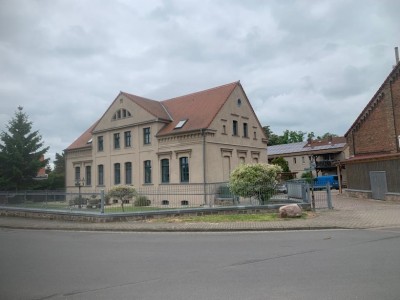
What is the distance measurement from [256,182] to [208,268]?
13.1m

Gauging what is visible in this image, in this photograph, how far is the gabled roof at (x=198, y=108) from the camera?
1254 inches

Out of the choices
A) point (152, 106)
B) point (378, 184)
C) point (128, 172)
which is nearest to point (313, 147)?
point (152, 106)

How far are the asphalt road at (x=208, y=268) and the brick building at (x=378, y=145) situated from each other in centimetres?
1542

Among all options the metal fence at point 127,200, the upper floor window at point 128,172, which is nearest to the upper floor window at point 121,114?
the upper floor window at point 128,172

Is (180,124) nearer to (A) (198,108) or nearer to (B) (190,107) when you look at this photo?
(A) (198,108)

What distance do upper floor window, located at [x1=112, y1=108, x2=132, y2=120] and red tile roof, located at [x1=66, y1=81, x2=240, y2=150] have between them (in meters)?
1.39

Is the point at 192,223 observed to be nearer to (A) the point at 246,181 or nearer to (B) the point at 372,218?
(A) the point at 246,181

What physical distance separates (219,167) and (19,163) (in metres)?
22.2

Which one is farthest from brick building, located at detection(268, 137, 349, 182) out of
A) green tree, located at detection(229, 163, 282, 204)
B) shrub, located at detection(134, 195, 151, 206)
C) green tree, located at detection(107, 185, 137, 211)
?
green tree, located at detection(107, 185, 137, 211)

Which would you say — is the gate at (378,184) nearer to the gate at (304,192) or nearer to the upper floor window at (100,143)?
the gate at (304,192)

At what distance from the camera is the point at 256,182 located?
20.7m

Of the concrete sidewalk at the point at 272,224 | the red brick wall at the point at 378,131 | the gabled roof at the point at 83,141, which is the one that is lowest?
the concrete sidewalk at the point at 272,224

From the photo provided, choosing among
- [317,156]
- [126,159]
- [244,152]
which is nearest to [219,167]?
[244,152]

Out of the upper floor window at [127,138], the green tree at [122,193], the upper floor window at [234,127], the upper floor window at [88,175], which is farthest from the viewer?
the upper floor window at [88,175]
